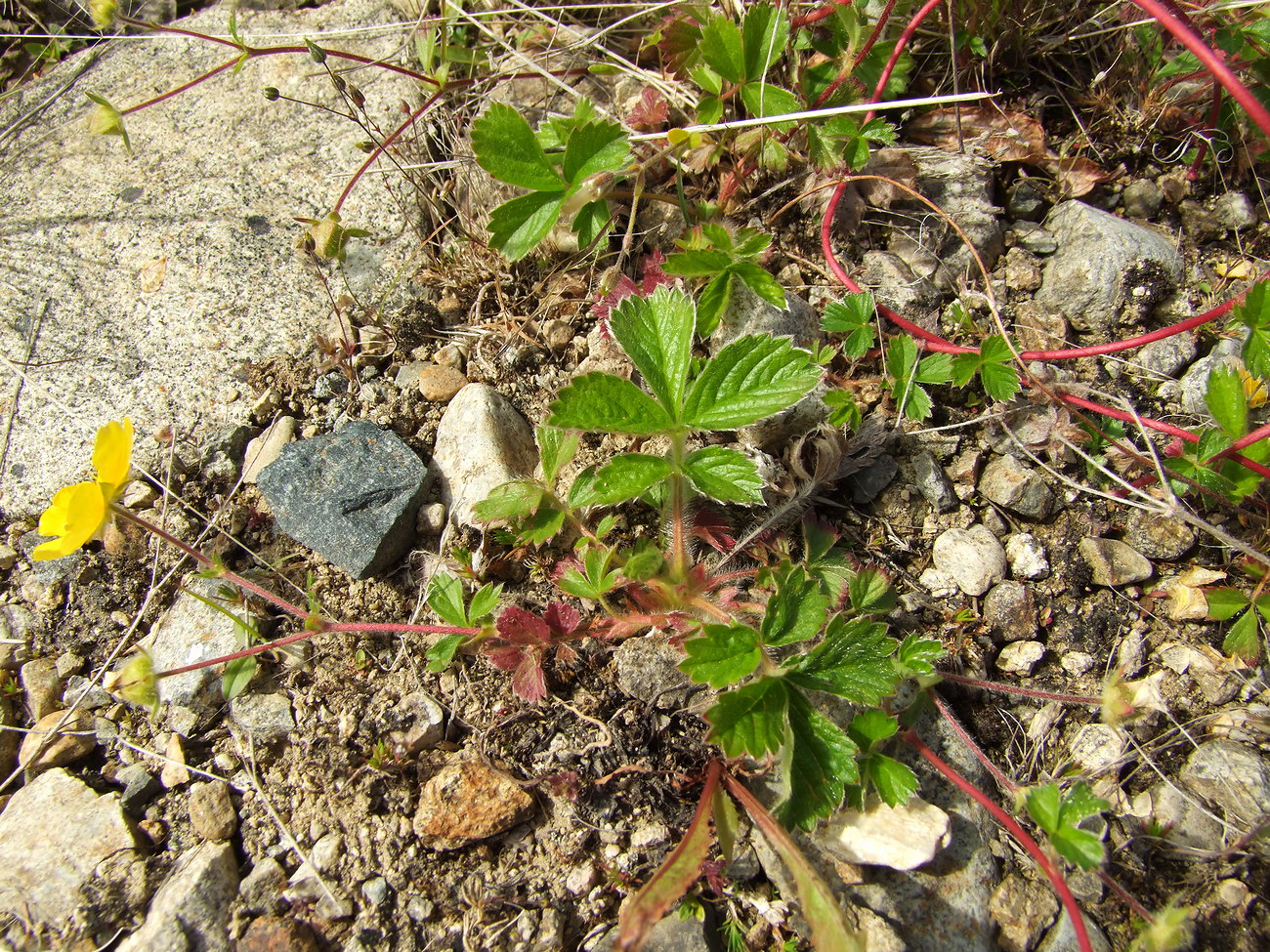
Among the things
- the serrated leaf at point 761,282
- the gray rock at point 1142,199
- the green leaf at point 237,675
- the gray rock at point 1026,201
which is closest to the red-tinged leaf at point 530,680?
the green leaf at point 237,675

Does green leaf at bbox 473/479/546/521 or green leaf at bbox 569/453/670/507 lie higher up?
green leaf at bbox 569/453/670/507

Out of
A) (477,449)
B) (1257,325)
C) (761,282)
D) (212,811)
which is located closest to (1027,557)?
(1257,325)

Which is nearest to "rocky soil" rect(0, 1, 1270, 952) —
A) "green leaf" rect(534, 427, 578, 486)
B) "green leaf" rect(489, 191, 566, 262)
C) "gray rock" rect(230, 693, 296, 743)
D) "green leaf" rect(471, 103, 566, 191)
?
"gray rock" rect(230, 693, 296, 743)

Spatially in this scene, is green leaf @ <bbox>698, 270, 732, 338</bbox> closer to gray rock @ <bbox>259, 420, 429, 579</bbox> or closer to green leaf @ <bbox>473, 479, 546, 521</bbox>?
green leaf @ <bbox>473, 479, 546, 521</bbox>

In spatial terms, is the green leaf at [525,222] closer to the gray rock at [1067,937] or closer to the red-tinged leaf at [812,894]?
the red-tinged leaf at [812,894]

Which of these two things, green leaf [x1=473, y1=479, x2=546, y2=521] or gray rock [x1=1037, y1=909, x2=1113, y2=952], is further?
green leaf [x1=473, y1=479, x2=546, y2=521]

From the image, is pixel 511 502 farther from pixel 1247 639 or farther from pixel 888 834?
pixel 1247 639
